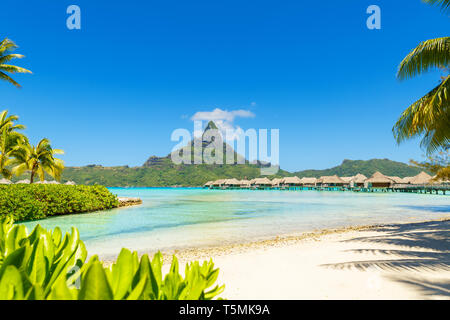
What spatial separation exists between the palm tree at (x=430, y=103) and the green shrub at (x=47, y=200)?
16.0 m

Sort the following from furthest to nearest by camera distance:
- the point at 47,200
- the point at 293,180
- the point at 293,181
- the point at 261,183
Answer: the point at 261,183, the point at 293,180, the point at 293,181, the point at 47,200

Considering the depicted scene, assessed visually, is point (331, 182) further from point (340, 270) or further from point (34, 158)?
point (340, 270)

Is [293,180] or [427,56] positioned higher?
[427,56]

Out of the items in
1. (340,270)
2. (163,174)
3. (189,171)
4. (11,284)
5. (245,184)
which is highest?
(189,171)

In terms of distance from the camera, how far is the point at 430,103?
640 centimetres

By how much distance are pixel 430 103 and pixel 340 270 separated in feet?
16.1

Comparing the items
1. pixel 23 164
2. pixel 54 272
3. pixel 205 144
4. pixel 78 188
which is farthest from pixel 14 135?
pixel 205 144

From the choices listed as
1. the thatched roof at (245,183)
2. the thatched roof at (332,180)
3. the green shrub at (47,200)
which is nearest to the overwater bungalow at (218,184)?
the thatched roof at (245,183)

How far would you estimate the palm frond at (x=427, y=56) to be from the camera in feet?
23.5

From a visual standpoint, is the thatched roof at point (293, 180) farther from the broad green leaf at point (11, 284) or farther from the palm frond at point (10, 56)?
the broad green leaf at point (11, 284)

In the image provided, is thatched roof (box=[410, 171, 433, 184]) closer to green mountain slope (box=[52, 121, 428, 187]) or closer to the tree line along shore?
the tree line along shore

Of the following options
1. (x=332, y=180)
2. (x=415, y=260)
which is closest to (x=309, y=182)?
(x=332, y=180)

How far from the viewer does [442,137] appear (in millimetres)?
7570
